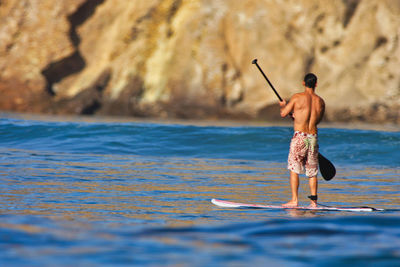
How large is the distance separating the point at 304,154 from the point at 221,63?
53.3ft

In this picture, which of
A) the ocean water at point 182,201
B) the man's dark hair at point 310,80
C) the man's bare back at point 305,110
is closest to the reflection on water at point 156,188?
the ocean water at point 182,201

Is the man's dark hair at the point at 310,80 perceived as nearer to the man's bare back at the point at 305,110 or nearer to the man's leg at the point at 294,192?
the man's bare back at the point at 305,110

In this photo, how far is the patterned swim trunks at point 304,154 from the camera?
8.32m

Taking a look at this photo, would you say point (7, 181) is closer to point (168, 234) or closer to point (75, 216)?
point (75, 216)

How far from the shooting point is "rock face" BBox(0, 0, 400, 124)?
77.6ft

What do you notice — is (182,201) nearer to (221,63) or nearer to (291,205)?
(291,205)

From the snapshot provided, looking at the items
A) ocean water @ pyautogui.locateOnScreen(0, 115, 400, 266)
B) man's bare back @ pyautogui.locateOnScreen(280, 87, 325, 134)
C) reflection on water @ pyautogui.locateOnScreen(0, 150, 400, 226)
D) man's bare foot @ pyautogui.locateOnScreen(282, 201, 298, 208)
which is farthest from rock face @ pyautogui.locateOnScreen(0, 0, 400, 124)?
man's bare foot @ pyautogui.locateOnScreen(282, 201, 298, 208)

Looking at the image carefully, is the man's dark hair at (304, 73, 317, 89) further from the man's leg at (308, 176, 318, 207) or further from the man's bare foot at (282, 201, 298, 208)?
the man's bare foot at (282, 201, 298, 208)

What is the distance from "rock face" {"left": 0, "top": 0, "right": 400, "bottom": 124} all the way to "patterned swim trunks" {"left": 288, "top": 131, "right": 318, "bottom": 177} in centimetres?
1494

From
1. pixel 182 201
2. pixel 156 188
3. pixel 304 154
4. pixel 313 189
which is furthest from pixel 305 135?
pixel 156 188

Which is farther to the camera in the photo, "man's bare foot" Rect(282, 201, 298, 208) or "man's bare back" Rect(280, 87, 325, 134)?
"man's bare back" Rect(280, 87, 325, 134)

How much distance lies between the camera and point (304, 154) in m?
8.34

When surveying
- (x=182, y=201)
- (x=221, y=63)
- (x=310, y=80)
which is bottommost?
(x=182, y=201)

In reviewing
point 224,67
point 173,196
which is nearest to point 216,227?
point 173,196
